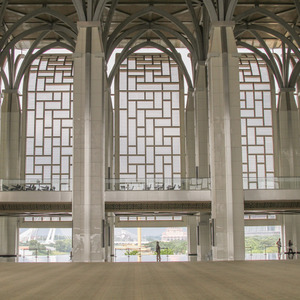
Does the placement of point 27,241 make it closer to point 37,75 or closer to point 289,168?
point 37,75

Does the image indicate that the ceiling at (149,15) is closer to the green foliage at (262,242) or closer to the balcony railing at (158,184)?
the balcony railing at (158,184)

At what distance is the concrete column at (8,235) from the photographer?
37156mm

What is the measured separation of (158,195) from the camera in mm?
29406

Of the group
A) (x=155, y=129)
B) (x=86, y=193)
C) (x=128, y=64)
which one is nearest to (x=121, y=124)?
(x=155, y=129)

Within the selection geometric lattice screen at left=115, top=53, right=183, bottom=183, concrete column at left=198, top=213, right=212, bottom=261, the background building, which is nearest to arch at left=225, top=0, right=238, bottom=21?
the background building

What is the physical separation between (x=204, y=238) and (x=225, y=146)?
32.4ft

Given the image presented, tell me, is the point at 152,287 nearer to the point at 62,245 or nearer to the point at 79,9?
the point at 79,9

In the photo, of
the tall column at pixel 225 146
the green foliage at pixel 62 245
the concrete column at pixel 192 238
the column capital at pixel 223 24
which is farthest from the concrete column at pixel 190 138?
the green foliage at pixel 62 245

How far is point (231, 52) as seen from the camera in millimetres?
27547

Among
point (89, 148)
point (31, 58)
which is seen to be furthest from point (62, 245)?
point (89, 148)

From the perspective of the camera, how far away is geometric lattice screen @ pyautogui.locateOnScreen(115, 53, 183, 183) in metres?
43.2

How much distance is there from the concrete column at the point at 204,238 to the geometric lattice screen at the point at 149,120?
8779mm

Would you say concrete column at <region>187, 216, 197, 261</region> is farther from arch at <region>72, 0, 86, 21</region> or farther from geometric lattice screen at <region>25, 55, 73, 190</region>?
arch at <region>72, 0, 86, 21</region>

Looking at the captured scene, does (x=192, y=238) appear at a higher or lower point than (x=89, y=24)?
lower
